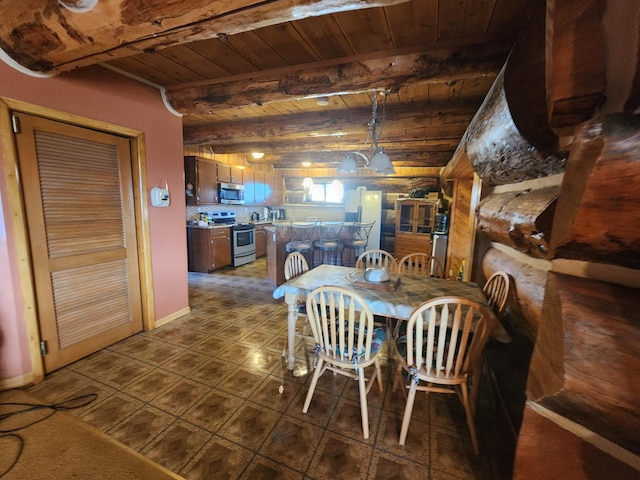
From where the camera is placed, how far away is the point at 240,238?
18.4ft

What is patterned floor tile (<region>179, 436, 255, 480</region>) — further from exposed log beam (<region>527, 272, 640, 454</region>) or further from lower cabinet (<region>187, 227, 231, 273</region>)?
lower cabinet (<region>187, 227, 231, 273</region>)

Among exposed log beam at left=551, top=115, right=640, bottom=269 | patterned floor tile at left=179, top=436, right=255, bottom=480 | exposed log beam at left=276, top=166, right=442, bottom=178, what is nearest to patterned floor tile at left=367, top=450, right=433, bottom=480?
patterned floor tile at left=179, top=436, right=255, bottom=480

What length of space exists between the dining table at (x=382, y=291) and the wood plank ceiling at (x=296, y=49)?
1.58 metres

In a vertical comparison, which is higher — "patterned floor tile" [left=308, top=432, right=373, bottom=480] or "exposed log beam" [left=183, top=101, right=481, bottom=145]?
"exposed log beam" [left=183, top=101, right=481, bottom=145]

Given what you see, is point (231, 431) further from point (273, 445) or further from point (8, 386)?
point (8, 386)

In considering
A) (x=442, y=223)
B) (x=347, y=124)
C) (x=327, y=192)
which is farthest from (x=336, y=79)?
(x=327, y=192)

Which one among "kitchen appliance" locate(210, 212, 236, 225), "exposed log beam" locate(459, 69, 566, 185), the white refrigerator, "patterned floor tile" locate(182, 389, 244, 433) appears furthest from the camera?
the white refrigerator

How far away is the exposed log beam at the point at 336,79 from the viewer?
1874 mm

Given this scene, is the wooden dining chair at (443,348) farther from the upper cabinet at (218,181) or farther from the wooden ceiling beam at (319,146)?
the upper cabinet at (218,181)

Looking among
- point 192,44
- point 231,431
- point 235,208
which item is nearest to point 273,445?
point 231,431

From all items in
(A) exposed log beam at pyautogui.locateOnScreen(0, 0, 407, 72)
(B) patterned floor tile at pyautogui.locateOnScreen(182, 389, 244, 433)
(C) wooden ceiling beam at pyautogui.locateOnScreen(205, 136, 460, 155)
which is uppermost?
(C) wooden ceiling beam at pyautogui.locateOnScreen(205, 136, 460, 155)

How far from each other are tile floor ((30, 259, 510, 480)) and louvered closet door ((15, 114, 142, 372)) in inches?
11.8

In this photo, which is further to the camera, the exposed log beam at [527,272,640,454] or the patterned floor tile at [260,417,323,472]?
the patterned floor tile at [260,417,323,472]

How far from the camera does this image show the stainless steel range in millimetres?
5453
